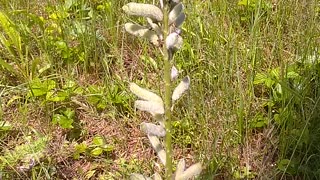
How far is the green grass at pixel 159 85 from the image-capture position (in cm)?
211

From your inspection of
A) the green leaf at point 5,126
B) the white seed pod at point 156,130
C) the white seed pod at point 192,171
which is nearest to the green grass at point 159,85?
the green leaf at point 5,126

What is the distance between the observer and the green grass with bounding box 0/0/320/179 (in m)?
2.11

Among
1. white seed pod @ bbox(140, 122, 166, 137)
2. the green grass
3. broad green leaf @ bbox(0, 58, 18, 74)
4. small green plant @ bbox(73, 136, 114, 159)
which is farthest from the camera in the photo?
broad green leaf @ bbox(0, 58, 18, 74)

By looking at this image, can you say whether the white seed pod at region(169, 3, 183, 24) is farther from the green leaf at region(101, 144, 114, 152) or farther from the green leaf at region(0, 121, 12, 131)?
the green leaf at region(0, 121, 12, 131)

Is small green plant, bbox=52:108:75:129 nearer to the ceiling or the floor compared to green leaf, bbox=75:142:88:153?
nearer to the ceiling

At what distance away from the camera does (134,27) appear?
1.13 meters

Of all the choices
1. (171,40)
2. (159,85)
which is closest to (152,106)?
(171,40)

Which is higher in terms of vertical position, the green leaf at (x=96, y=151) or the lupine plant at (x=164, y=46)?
the lupine plant at (x=164, y=46)

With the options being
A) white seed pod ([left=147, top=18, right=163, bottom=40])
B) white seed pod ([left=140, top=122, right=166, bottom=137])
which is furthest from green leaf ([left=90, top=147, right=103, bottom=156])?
white seed pod ([left=147, top=18, right=163, bottom=40])

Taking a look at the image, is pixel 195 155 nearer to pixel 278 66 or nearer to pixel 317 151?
pixel 317 151

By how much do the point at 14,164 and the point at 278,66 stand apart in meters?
1.40

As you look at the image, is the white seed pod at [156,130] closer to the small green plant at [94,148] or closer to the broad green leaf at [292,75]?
the small green plant at [94,148]

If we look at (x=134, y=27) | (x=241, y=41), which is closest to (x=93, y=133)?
(x=241, y=41)

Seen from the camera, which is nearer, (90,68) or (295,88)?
(295,88)
